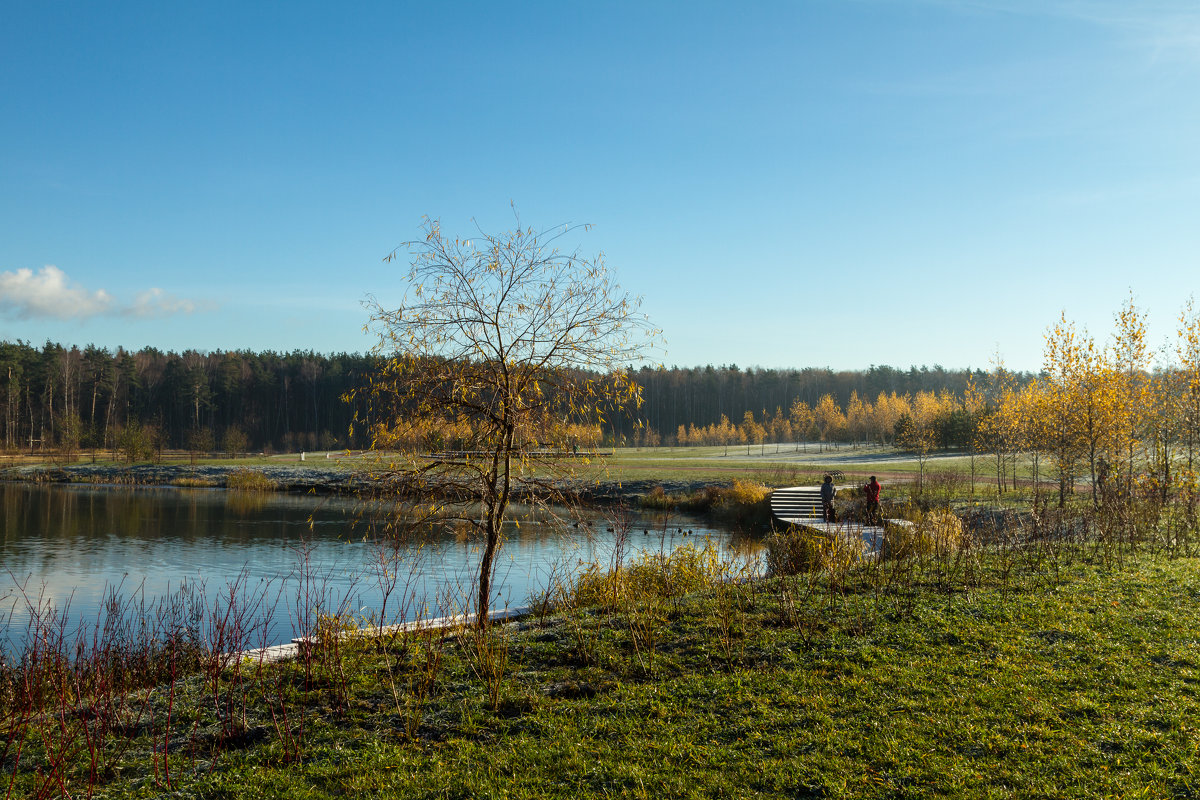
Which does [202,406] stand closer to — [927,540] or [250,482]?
[250,482]

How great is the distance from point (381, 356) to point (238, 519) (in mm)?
26211

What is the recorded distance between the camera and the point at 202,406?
302ft

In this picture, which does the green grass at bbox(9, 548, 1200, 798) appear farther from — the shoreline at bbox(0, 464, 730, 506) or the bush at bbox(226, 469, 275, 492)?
the bush at bbox(226, 469, 275, 492)

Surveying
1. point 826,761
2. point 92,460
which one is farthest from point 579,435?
point 92,460

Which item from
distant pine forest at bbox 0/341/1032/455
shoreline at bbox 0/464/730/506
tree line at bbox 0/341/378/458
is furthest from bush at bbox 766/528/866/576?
tree line at bbox 0/341/378/458

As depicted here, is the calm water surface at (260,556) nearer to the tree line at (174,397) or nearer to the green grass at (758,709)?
the green grass at (758,709)

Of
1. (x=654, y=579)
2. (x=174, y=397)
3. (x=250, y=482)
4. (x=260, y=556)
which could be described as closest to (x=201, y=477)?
(x=250, y=482)

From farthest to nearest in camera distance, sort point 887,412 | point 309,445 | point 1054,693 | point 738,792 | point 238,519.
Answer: point 309,445, point 887,412, point 238,519, point 1054,693, point 738,792

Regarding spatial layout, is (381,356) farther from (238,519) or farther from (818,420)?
(818,420)

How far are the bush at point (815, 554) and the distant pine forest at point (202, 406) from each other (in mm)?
53626

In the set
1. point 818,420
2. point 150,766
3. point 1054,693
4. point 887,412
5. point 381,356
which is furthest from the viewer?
point 818,420

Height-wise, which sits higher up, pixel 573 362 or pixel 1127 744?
pixel 573 362

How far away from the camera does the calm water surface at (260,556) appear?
1335 cm

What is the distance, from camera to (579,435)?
9.54m
